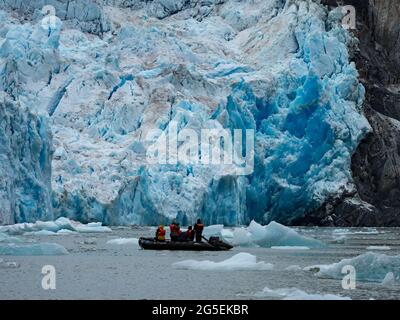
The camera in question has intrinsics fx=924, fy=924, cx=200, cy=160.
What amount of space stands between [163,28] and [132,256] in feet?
93.9

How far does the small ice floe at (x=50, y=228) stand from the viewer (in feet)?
92.7

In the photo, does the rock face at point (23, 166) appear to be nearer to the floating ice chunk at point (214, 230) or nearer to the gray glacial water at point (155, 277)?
the floating ice chunk at point (214, 230)

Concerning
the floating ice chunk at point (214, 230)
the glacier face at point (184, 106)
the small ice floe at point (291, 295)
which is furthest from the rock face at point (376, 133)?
the small ice floe at point (291, 295)

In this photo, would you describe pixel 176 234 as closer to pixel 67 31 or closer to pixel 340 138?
pixel 340 138

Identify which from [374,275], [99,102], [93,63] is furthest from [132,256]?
[93,63]

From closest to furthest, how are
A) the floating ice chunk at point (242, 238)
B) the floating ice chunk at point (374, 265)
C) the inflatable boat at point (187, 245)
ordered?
the floating ice chunk at point (374, 265)
the inflatable boat at point (187, 245)
the floating ice chunk at point (242, 238)

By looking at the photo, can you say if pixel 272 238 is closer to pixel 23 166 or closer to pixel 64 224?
pixel 64 224

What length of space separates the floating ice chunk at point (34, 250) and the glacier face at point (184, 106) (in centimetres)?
1317

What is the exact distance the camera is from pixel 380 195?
46094 mm

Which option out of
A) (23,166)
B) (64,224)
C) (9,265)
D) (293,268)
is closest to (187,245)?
(293,268)

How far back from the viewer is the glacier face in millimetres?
36594

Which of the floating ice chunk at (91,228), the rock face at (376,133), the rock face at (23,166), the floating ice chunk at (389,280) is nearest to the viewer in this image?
the floating ice chunk at (389,280)

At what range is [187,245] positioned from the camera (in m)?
24.5
